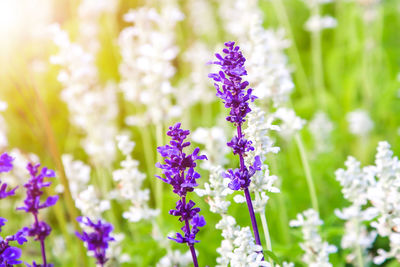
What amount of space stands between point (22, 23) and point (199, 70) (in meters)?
2.93

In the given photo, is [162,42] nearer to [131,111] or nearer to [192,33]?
[131,111]

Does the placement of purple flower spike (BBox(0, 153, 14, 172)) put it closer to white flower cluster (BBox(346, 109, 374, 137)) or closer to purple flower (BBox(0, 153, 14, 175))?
purple flower (BBox(0, 153, 14, 175))

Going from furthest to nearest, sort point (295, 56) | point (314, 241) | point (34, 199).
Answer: point (295, 56) < point (314, 241) < point (34, 199)

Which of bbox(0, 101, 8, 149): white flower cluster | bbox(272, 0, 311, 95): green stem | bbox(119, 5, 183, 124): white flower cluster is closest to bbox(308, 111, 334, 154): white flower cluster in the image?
bbox(272, 0, 311, 95): green stem

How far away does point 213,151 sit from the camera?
3139 mm

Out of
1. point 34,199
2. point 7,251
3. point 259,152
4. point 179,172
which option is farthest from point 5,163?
point 259,152

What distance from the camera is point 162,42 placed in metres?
3.16

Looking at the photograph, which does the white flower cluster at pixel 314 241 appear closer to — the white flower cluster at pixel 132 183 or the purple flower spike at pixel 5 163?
the white flower cluster at pixel 132 183

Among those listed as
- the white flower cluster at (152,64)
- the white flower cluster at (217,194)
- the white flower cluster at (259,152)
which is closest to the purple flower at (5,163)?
the white flower cluster at (217,194)

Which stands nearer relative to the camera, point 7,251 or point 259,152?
point 7,251

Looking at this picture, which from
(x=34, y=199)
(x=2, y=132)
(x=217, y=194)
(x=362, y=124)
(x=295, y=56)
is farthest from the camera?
(x=295, y=56)

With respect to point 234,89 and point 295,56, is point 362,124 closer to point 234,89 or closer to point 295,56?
point 295,56

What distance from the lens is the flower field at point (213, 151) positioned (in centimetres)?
176

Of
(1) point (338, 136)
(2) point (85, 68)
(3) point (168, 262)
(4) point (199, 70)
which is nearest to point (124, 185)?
(3) point (168, 262)
